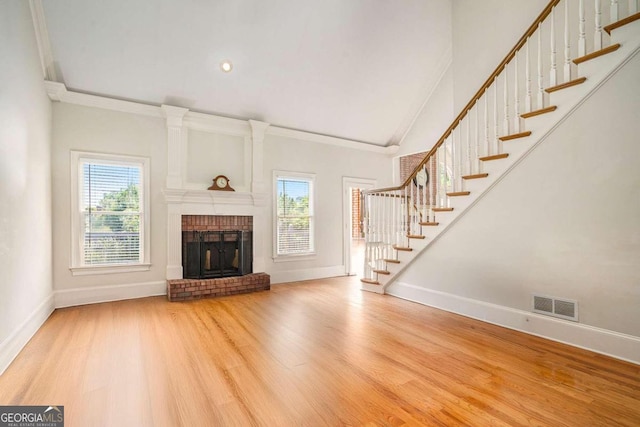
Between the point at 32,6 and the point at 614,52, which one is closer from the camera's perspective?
the point at 614,52

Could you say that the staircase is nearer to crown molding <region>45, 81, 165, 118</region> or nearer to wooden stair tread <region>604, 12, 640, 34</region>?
wooden stair tread <region>604, 12, 640, 34</region>

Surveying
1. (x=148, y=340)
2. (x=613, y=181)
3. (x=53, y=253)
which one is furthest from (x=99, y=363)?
(x=613, y=181)

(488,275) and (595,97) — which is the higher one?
(595,97)

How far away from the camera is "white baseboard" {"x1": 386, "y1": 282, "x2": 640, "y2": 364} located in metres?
2.48

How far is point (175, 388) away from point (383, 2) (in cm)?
524

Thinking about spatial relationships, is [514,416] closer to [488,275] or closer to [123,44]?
[488,275]

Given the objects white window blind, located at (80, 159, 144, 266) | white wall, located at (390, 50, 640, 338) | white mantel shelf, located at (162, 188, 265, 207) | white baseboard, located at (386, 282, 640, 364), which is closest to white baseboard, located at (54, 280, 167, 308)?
white window blind, located at (80, 159, 144, 266)

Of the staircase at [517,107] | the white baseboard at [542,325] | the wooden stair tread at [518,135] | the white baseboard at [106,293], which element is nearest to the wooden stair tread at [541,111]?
the staircase at [517,107]

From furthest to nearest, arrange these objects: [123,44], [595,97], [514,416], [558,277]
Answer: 1. [123,44]
2. [558,277]
3. [595,97]
4. [514,416]

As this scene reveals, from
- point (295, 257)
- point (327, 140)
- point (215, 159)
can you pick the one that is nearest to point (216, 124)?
point (215, 159)

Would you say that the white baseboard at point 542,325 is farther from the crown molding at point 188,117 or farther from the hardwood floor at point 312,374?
the crown molding at point 188,117

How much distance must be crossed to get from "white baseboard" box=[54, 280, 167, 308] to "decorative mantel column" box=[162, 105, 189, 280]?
0.96 ft

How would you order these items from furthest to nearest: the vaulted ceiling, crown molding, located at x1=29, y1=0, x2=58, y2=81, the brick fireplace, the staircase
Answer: the brick fireplace, the vaulted ceiling, crown molding, located at x1=29, y1=0, x2=58, y2=81, the staircase

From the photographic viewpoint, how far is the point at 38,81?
3465 millimetres
